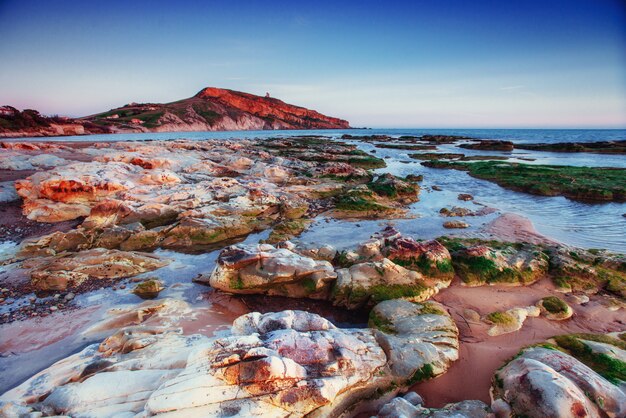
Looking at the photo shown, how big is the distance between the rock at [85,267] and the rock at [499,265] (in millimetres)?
7783

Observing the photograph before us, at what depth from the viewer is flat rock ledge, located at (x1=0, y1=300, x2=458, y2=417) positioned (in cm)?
316

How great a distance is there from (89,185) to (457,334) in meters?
13.7

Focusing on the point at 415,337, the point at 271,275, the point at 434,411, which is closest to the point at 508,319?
the point at 415,337

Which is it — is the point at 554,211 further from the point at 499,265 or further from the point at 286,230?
the point at 286,230

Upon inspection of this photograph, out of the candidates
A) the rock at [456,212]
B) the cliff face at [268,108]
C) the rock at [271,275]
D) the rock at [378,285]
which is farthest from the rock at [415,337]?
the cliff face at [268,108]

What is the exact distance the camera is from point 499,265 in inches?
283

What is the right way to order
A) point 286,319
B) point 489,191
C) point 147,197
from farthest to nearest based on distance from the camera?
point 489,191
point 147,197
point 286,319

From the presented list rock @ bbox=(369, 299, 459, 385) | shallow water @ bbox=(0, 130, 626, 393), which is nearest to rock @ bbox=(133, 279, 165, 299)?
shallow water @ bbox=(0, 130, 626, 393)

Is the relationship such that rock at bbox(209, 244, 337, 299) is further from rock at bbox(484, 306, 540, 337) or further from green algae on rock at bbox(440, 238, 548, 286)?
green algae on rock at bbox(440, 238, 548, 286)

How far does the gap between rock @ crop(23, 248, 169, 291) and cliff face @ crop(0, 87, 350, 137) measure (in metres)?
69.9

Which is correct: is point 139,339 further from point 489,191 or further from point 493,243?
point 489,191

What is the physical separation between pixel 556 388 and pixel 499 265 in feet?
14.7

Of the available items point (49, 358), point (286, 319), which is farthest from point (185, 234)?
point (286, 319)

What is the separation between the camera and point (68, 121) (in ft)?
231
